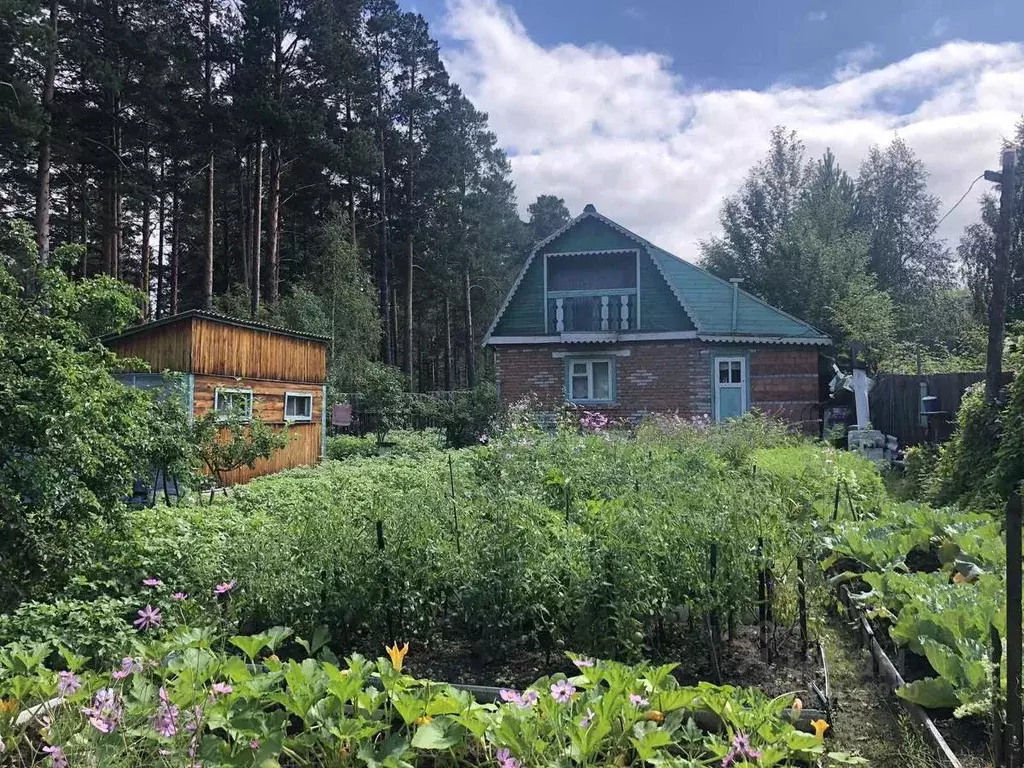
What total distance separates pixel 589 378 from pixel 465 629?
57.3ft

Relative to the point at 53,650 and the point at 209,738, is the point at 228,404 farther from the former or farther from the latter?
the point at 209,738

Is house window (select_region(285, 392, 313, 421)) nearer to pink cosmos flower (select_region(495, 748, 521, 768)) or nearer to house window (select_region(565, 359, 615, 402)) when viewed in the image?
house window (select_region(565, 359, 615, 402))

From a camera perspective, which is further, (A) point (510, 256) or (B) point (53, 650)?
(A) point (510, 256)

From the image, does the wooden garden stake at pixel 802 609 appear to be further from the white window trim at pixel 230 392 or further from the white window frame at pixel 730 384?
the white window frame at pixel 730 384

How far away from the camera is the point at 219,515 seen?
25.8ft

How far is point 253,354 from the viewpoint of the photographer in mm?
14625

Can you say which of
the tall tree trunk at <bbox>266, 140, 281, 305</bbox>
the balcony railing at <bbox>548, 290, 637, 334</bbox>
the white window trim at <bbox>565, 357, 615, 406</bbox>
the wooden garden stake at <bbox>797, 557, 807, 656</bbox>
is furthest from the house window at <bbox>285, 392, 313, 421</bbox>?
the wooden garden stake at <bbox>797, 557, 807, 656</bbox>

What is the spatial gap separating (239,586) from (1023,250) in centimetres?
2897

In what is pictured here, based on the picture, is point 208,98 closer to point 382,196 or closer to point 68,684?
point 382,196

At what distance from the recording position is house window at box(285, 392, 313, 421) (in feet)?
52.3

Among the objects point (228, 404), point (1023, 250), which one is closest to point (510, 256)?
point (1023, 250)

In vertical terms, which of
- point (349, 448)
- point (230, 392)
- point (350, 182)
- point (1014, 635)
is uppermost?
point (350, 182)

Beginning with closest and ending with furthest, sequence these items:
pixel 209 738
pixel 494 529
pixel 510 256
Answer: pixel 209 738 → pixel 494 529 → pixel 510 256

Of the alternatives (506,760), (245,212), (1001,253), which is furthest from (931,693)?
(245,212)
